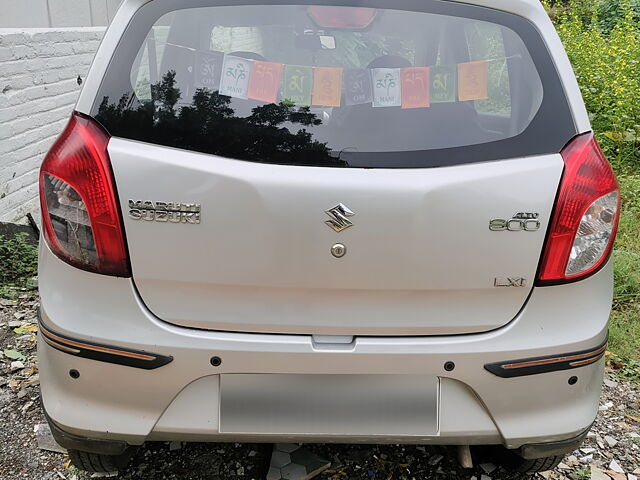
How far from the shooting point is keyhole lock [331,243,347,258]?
155cm

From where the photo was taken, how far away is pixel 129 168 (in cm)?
154

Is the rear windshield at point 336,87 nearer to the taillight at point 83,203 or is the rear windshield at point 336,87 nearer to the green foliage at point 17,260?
the taillight at point 83,203

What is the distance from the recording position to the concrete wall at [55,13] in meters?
4.18

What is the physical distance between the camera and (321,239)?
61.0 inches

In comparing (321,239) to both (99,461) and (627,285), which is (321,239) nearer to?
(99,461)

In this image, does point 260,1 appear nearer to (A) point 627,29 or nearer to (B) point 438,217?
(B) point 438,217

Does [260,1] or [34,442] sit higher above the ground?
[260,1]

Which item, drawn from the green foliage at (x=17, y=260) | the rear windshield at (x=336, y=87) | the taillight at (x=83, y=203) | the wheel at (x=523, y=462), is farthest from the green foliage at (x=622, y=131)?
the green foliage at (x=17, y=260)

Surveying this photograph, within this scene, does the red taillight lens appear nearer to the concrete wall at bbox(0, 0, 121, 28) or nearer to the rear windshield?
the rear windshield

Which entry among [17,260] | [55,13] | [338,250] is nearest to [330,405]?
[338,250]

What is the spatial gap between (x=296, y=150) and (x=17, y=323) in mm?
2297

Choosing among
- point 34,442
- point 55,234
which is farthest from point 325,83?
point 34,442

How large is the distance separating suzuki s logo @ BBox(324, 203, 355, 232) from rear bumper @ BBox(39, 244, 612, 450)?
0.30 meters

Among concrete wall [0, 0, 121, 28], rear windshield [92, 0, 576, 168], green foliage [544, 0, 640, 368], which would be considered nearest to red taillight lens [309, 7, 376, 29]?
rear windshield [92, 0, 576, 168]
